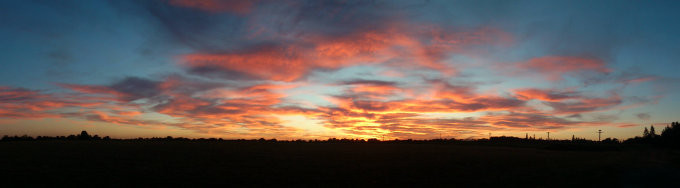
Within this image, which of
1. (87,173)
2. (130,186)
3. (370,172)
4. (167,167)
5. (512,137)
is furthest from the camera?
(512,137)

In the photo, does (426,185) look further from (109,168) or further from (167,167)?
(109,168)

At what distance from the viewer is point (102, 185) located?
95.2 ft

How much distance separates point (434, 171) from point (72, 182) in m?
29.4

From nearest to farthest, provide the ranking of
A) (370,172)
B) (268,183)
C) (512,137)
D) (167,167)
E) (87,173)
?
(268,183) < (87,173) < (370,172) < (167,167) < (512,137)

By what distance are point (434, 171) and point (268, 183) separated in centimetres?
1589

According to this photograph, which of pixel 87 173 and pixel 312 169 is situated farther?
pixel 312 169

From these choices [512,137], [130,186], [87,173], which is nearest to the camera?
[130,186]

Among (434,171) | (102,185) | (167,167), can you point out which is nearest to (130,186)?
(102,185)

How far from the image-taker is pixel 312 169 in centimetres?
3938

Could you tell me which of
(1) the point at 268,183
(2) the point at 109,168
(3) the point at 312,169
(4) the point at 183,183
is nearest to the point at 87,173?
(2) the point at 109,168

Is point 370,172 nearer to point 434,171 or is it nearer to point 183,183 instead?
point 434,171

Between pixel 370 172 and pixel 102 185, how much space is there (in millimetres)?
21352

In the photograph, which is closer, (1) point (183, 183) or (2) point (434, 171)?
(1) point (183, 183)

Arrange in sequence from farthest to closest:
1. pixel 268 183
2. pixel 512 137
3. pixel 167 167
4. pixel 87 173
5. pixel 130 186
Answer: pixel 512 137 < pixel 167 167 < pixel 87 173 < pixel 268 183 < pixel 130 186
